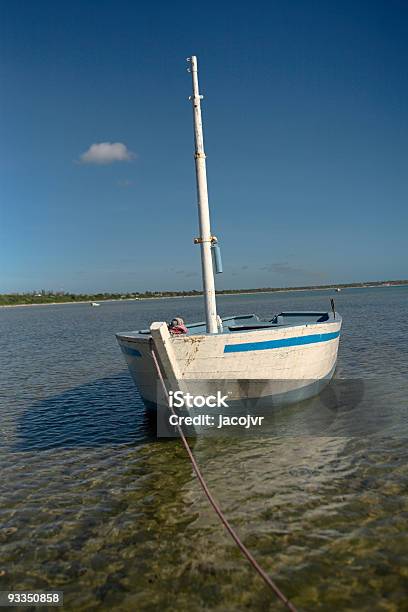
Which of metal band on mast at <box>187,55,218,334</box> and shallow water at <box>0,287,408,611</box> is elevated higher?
metal band on mast at <box>187,55,218,334</box>

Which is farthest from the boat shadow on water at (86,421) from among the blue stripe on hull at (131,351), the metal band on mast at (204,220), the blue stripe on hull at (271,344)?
the metal band on mast at (204,220)

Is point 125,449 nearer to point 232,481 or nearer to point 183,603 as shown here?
point 232,481

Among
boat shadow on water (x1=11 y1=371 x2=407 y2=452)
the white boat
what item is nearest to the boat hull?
the white boat

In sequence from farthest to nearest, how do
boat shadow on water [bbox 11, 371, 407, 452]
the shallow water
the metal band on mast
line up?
the metal band on mast, boat shadow on water [bbox 11, 371, 407, 452], the shallow water

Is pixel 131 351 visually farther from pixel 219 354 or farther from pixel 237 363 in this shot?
pixel 237 363

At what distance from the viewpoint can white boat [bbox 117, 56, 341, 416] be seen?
9109 mm

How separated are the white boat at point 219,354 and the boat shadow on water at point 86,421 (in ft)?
3.85

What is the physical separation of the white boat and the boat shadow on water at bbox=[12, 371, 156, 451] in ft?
3.85

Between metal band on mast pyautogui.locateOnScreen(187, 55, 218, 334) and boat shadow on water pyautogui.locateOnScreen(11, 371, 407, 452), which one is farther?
metal band on mast pyautogui.locateOnScreen(187, 55, 218, 334)

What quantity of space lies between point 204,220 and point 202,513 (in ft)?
22.8

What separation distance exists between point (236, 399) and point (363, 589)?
18.2 ft

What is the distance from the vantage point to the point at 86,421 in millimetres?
12070

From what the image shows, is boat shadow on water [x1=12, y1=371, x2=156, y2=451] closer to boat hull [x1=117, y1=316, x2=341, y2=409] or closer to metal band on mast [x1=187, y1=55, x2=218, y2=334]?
boat hull [x1=117, y1=316, x2=341, y2=409]

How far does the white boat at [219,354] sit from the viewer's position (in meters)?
9.11
